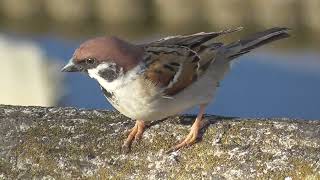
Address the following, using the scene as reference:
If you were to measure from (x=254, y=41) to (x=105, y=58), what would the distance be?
632mm

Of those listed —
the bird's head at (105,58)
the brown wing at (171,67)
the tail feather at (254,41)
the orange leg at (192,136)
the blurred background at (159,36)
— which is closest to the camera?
the orange leg at (192,136)

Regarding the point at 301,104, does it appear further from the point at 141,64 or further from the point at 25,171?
the point at 25,171

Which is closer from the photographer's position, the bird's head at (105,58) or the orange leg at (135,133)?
the orange leg at (135,133)

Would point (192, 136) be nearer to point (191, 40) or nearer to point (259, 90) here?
point (191, 40)

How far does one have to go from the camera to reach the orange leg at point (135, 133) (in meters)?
2.30

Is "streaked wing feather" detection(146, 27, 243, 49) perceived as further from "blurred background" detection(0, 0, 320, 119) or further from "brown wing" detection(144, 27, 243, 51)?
"blurred background" detection(0, 0, 320, 119)

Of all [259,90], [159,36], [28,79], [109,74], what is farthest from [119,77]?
[159,36]

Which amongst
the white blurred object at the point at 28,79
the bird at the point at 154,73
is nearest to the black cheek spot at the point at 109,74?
the bird at the point at 154,73

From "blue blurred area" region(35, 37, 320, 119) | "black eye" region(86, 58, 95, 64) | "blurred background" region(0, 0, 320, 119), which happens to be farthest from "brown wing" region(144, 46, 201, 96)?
"blurred background" region(0, 0, 320, 119)

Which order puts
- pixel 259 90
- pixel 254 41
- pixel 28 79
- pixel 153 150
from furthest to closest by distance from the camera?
pixel 259 90 < pixel 28 79 < pixel 254 41 < pixel 153 150

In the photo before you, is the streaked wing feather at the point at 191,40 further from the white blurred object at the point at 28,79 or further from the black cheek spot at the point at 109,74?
the white blurred object at the point at 28,79

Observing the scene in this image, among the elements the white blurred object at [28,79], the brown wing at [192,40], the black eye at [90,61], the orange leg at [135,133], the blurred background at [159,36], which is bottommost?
the blurred background at [159,36]

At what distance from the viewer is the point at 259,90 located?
6.69m

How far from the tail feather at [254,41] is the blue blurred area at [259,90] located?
9.01ft
